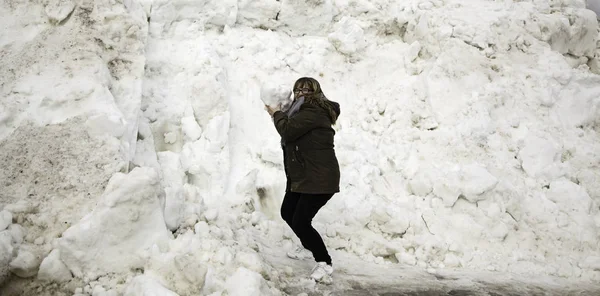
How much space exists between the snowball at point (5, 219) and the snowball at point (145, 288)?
1010 millimetres

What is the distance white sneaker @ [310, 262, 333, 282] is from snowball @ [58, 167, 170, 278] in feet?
4.30

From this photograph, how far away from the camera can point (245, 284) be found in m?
3.16

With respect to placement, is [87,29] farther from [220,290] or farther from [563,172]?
[563,172]

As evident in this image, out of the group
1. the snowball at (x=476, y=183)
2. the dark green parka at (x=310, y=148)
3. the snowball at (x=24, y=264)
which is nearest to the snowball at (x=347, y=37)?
the snowball at (x=476, y=183)

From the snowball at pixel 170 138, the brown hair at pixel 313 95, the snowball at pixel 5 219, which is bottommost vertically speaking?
the snowball at pixel 170 138

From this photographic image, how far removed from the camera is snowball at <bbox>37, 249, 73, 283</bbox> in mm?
3051

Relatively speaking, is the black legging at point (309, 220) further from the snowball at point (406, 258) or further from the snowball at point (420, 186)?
the snowball at point (420, 186)

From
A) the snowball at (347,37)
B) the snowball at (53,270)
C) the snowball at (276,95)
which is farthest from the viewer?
the snowball at (347,37)

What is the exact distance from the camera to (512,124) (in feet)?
21.6

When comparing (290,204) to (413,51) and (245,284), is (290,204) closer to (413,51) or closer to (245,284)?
(245,284)

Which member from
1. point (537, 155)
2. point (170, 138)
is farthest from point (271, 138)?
point (537, 155)

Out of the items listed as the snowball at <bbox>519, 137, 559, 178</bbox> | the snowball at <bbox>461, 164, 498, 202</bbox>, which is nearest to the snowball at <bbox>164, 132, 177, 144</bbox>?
the snowball at <bbox>461, 164, 498, 202</bbox>

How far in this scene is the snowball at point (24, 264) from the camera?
3000mm

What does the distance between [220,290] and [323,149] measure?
137 cm
